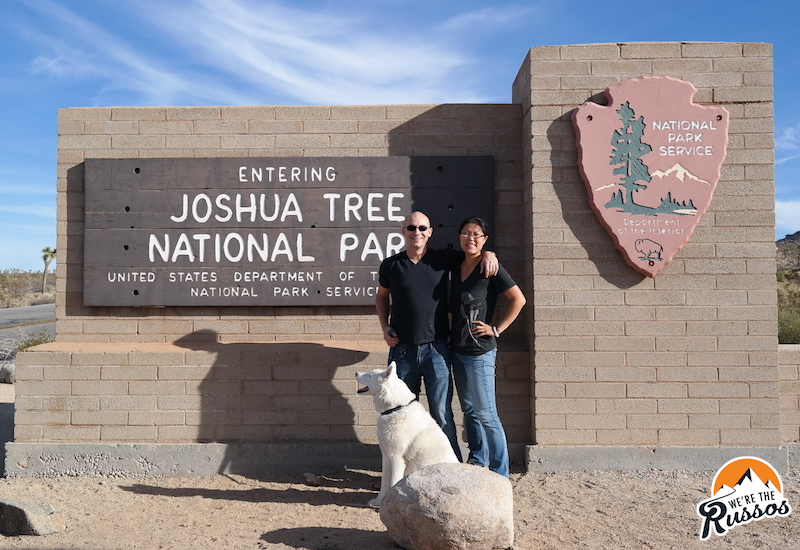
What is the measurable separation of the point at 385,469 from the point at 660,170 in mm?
3296

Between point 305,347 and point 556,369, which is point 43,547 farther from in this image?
point 556,369

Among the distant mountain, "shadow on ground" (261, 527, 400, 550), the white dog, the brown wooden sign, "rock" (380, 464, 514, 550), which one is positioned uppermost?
the distant mountain

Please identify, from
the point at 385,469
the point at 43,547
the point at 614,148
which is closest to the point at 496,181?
the point at 614,148

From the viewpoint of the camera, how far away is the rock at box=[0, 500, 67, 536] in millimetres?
3939

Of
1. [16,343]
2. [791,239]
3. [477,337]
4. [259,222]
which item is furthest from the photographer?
[791,239]

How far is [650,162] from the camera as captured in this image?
16.9 feet

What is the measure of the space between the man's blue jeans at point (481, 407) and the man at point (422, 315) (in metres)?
0.11

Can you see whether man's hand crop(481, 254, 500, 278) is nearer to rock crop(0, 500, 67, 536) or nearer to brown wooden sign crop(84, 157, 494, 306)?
brown wooden sign crop(84, 157, 494, 306)

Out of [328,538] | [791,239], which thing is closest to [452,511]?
[328,538]

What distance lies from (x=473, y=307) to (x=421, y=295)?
1.22 feet

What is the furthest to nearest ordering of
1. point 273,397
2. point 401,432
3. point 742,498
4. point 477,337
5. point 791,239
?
point 791,239
point 273,397
point 742,498
point 477,337
point 401,432

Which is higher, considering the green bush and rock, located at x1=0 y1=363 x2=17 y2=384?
the green bush

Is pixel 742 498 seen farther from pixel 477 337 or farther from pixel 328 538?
pixel 328 538

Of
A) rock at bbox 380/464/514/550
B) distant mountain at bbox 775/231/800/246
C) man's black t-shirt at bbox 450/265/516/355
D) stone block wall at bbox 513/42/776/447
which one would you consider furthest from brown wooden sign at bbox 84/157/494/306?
distant mountain at bbox 775/231/800/246
